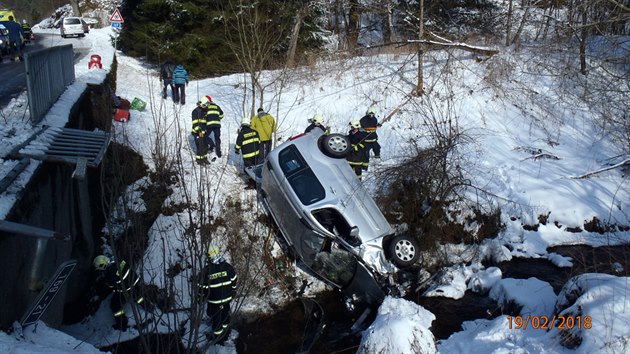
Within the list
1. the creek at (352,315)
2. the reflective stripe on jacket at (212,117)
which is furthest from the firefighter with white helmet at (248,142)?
the creek at (352,315)

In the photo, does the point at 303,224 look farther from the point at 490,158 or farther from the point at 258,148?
the point at 490,158

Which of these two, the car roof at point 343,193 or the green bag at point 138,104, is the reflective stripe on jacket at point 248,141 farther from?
the green bag at point 138,104

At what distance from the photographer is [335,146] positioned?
864 centimetres

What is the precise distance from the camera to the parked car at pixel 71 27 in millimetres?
27641

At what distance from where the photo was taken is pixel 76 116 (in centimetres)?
984

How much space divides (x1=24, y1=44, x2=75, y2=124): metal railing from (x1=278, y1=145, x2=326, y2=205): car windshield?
4185 millimetres

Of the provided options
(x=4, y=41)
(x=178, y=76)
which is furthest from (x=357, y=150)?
(x=4, y=41)

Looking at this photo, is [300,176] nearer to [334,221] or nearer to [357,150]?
[334,221]

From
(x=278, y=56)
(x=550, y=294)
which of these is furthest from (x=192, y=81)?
(x=550, y=294)

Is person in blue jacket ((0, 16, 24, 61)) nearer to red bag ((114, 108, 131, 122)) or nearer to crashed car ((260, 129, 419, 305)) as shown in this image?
red bag ((114, 108, 131, 122))

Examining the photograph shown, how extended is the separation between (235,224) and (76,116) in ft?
12.7
